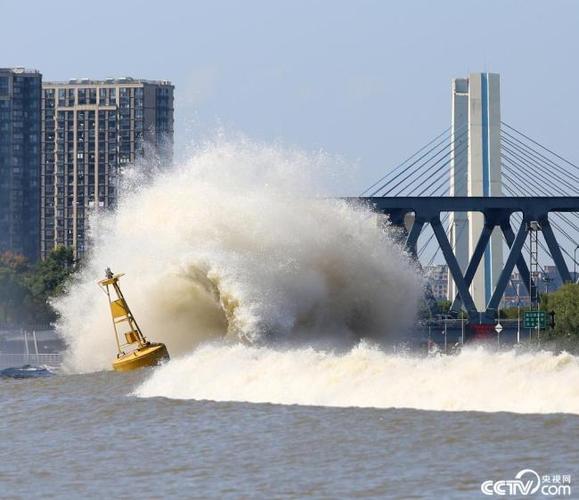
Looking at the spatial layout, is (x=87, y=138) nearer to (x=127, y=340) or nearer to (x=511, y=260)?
(x=511, y=260)

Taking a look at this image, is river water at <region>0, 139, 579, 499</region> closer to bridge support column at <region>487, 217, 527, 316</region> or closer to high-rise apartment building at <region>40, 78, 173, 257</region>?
bridge support column at <region>487, 217, 527, 316</region>

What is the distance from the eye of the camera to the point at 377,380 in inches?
1282

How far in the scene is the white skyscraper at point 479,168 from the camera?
482 ft

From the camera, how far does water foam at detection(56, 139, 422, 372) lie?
1828 inches

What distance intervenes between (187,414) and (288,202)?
1844 centimetres

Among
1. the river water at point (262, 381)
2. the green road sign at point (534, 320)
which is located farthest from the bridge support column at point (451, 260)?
the river water at point (262, 381)

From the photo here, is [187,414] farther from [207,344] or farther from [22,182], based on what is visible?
[22,182]

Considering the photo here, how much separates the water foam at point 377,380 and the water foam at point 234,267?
7110 millimetres

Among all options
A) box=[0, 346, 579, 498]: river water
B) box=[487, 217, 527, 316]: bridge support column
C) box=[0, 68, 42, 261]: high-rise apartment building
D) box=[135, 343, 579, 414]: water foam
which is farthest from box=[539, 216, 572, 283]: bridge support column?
Answer: box=[0, 68, 42, 261]: high-rise apartment building

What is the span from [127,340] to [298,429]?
18.0 metres

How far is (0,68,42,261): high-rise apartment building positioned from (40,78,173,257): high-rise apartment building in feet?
26.5

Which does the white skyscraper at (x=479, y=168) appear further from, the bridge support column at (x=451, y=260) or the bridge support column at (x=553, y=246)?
the bridge support column at (x=451, y=260)

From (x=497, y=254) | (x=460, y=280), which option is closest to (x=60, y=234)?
(x=497, y=254)

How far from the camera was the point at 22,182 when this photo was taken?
175m
